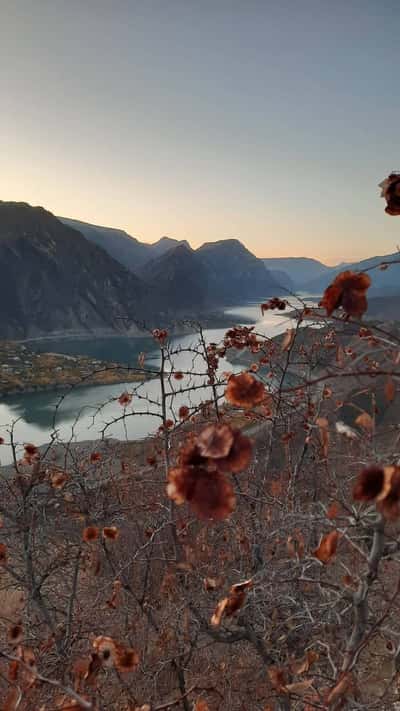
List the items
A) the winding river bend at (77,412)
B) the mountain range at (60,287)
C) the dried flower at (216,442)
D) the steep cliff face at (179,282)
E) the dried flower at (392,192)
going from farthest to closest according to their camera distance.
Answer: the steep cliff face at (179,282), the mountain range at (60,287), the winding river bend at (77,412), the dried flower at (392,192), the dried flower at (216,442)

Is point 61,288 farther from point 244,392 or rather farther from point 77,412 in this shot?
point 244,392

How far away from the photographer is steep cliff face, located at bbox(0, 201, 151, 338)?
316ft

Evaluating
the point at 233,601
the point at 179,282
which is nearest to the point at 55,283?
the point at 179,282

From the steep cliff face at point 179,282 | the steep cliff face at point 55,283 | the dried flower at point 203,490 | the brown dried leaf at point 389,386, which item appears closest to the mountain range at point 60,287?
the steep cliff face at point 55,283

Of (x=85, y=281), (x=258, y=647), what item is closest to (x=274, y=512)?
(x=258, y=647)

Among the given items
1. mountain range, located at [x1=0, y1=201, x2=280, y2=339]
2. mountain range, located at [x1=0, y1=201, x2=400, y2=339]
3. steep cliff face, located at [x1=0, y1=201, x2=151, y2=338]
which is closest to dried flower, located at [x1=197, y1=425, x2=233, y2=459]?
mountain range, located at [x1=0, y1=201, x2=280, y2=339]

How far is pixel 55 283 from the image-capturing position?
349ft

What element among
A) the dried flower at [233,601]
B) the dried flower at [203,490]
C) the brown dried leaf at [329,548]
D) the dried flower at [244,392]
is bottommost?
the dried flower at [233,601]

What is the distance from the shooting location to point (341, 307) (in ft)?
3.70

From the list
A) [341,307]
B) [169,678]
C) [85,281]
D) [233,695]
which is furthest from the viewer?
[85,281]

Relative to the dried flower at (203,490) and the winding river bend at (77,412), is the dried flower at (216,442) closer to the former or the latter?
the dried flower at (203,490)

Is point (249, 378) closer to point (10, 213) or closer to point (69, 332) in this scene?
point (69, 332)

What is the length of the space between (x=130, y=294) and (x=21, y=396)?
268ft

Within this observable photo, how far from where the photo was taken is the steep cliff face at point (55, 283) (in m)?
96.4
